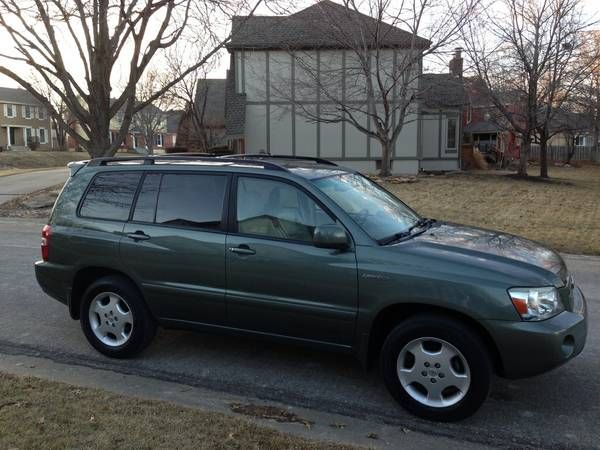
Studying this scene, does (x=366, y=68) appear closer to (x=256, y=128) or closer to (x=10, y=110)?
(x=256, y=128)

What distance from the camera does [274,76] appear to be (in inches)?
1046

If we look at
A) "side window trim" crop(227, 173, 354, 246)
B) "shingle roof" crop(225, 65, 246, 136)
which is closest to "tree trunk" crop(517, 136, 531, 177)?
"shingle roof" crop(225, 65, 246, 136)

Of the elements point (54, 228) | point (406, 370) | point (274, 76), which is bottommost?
point (406, 370)

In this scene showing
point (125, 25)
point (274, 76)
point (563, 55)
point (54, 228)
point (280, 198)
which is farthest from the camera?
point (274, 76)

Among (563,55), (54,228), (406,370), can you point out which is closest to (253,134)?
(563,55)

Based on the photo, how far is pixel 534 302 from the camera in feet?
11.8

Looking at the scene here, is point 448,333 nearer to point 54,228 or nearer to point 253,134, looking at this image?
point 54,228

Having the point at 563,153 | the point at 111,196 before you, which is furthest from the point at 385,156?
the point at 563,153

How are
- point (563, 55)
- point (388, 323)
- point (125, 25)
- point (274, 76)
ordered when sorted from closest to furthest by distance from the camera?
point (388, 323) < point (125, 25) < point (563, 55) < point (274, 76)

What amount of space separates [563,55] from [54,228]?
2421 centimetres

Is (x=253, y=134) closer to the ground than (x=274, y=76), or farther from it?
closer to the ground

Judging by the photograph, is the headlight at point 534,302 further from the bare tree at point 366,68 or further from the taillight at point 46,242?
the bare tree at point 366,68

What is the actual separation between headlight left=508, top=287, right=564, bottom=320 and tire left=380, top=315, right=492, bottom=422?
34cm

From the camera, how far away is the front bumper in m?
3.53
